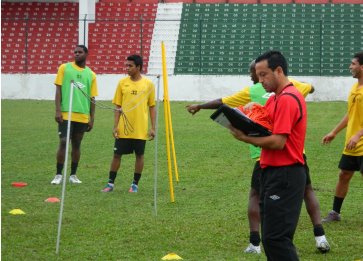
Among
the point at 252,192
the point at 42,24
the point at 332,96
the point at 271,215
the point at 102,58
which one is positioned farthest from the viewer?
the point at 42,24

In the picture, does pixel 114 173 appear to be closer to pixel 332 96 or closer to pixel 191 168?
pixel 191 168

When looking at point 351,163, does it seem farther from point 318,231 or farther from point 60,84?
point 60,84

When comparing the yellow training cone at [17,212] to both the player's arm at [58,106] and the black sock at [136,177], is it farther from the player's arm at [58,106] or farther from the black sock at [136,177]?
the player's arm at [58,106]

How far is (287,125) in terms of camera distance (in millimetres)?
6223

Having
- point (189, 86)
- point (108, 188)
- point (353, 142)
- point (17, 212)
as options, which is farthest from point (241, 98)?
point (189, 86)

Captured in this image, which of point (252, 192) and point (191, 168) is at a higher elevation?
point (252, 192)

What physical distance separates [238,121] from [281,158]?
1.45ft

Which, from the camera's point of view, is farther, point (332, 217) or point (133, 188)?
point (133, 188)

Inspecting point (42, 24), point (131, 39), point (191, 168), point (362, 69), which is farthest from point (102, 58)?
point (362, 69)

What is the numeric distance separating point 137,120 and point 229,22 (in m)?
26.3

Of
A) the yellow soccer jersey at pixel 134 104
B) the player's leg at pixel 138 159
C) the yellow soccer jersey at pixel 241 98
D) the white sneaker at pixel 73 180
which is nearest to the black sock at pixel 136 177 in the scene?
the player's leg at pixel 138 159

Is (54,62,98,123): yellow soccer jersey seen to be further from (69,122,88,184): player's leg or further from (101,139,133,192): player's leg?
(101,139,133,192): player's leg

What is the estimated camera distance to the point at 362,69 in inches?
389

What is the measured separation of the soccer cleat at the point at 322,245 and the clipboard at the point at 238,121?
2.57m
